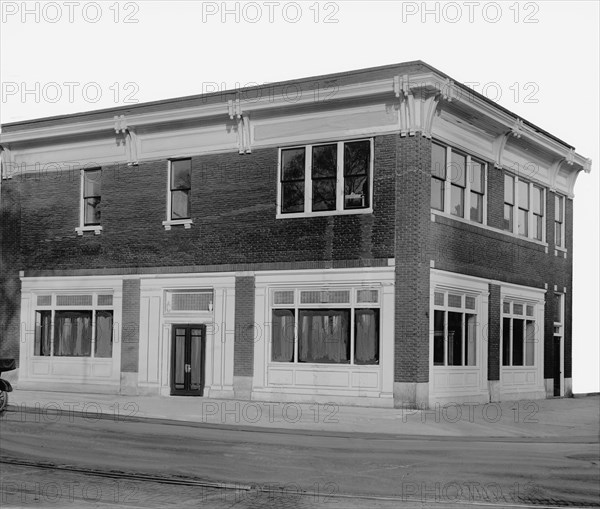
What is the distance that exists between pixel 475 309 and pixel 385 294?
440 centimetres

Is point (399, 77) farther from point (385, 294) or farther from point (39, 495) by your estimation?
point (39, 495)

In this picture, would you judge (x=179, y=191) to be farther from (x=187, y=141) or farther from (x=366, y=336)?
(x=366, y=336)

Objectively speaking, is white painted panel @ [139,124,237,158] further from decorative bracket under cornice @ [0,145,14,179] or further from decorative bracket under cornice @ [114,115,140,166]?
decorative bracket under cornice @ [0,145,14,179]

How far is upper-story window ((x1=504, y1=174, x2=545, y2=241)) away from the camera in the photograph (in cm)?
3158

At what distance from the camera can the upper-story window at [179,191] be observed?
29734 millimetres

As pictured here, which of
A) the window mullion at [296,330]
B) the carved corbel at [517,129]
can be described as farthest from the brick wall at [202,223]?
the carved corbel at [517,129]

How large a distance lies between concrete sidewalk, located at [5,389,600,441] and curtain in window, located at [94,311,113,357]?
226cm

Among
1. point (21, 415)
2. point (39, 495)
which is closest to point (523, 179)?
point (21, 415)

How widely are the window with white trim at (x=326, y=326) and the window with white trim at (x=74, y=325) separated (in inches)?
252

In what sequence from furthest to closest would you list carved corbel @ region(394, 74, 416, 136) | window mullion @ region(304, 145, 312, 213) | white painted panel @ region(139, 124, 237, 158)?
white painted panel @ region(139, 124, 237, 158)
window mullion @ region(304, 145, 312, 213)
carved corbel @ region(394, 74, 416, 136)

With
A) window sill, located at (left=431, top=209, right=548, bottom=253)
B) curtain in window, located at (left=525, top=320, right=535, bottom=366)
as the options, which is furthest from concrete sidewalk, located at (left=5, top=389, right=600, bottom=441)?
window sill, located at (left=431, top=209, right=548, bottom=253)

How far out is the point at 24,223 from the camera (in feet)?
108

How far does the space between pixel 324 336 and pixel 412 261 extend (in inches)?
135

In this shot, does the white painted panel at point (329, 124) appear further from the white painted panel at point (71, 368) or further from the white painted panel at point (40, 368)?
the white painted panel at point (40, 368)
